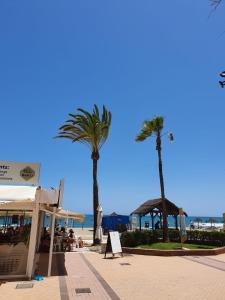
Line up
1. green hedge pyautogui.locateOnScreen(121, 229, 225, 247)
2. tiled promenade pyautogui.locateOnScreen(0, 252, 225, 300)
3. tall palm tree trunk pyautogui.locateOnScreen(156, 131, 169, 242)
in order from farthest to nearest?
1. tall palm tree trunk pyautogui.locateOnScreen(156, 131, 169, 242)
2. green hedge pyautogui.locateOnScreen(121, 229, 225, 247)
3. tiled promenade pyautogui.locateOnScreen(0, 252, 225, 300)

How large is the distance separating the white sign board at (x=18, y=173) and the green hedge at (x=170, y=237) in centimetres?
765

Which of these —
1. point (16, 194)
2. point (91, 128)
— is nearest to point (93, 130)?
point (91, 128)

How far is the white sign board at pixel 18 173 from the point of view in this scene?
1488 centimetres

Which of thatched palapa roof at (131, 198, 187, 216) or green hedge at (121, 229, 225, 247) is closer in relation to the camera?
green hedge at (121, 229, 225, 247)

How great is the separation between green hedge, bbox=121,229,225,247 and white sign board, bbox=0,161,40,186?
25.1 ft

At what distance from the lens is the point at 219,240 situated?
19.8m

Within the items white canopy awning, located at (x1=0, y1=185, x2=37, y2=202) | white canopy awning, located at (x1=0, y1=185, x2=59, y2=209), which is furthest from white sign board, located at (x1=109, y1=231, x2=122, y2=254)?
white canopy awning, located at (x1=0, y1=185, x2=37, y2=202)

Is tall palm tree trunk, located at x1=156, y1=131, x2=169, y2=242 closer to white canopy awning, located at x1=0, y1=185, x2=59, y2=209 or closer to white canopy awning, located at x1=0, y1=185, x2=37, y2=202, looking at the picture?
white canopy awning, located at x1=0, y1=185, x2=59, y2=209

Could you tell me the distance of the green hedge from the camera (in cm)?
1939

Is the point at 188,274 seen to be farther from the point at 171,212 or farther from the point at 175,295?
the point at 171,212

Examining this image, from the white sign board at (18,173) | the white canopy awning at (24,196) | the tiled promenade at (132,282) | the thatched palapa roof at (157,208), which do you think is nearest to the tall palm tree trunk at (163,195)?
the thatched palapa roof at (157,208)

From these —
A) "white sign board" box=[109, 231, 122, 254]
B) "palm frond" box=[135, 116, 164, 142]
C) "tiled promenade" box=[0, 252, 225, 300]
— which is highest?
"palm frond" box=[135, 116, 164, 142]

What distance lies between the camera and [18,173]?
587 inches

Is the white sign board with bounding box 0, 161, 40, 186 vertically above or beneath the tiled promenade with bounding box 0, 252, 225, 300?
above
